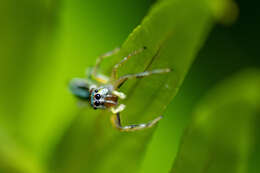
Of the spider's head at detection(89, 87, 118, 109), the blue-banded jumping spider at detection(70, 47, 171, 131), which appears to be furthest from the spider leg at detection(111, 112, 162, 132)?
the spider's head at detection(89, 87, 118, 109)

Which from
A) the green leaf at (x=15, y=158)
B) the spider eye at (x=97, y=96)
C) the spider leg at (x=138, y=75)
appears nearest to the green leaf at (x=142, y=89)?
the spider leg at (x=138, y=75)

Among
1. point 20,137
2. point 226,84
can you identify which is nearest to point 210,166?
point 226,84

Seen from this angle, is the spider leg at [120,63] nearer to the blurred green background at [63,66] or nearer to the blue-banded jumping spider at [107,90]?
the blue-banded jumping spider at [107,90]

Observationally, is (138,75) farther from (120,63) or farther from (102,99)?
A: (102,99)

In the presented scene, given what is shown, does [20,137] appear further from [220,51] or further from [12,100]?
[220,51]

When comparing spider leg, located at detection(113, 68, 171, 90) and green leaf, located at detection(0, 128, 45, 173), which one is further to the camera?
green leaf, located at detection(0, 128, 45, 173)

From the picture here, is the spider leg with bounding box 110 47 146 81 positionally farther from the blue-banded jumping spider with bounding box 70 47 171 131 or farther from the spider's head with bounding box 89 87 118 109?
the spider's head with bounding box 89 87 118 109
